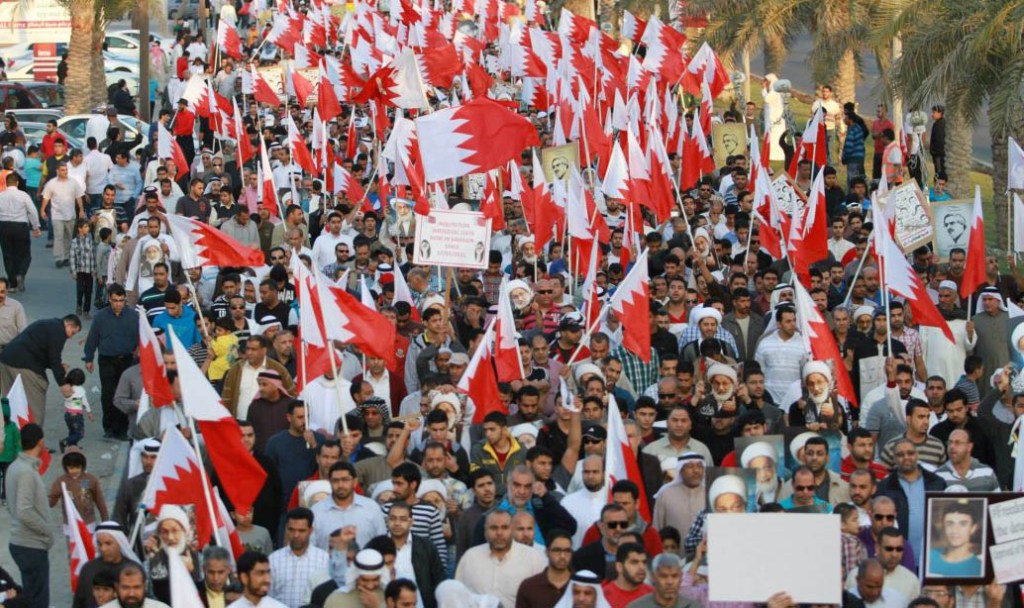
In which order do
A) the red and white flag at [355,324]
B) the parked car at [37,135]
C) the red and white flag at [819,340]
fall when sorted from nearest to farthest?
the red and white flag at [355,324] → the red and white flag at [819,340] → the parked car at [37,135]

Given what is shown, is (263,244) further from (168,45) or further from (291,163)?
(168,45)

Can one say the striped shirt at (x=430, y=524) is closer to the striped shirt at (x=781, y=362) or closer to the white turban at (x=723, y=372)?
the white turban at (x=723, y=372)

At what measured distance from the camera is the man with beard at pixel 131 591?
11312mm

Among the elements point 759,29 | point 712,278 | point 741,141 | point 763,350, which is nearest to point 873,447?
point 763,350

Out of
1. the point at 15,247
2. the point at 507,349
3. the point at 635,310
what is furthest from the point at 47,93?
the point at 507,349

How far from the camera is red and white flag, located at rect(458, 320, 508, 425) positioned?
14.6 m

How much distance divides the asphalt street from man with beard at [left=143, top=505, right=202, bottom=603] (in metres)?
1.57

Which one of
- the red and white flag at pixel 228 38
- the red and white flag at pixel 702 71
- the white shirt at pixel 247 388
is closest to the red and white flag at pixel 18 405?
the white shirt at pixel 247 388

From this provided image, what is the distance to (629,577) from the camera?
11.2m

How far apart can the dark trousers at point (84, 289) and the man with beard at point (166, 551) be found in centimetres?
980

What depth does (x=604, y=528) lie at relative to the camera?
11953mm

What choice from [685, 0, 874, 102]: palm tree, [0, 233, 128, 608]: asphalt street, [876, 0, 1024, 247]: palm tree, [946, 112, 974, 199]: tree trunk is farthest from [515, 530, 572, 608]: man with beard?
[685, 0, 874, 102]: palm tree

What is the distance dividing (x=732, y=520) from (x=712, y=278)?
27.4 feet

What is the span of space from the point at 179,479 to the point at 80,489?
1.72 metres
